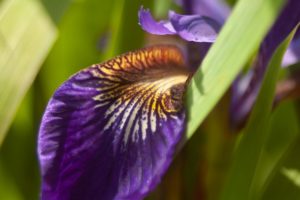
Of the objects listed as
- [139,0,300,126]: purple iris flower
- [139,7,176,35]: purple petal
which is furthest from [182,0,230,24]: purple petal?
[139,7,176,35]: purple petal


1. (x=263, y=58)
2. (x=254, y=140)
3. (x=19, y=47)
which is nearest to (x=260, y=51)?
(x=263, y=58)

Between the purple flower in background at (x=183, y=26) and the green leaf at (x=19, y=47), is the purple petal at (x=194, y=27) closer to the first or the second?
the purple flower in background at (x=183, y=26)

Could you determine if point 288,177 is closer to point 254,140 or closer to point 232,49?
point 254,140

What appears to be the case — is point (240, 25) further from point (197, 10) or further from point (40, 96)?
point (40, 96)

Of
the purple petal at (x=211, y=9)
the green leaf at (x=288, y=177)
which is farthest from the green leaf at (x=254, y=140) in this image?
the purple petal at (x=211, y=9)

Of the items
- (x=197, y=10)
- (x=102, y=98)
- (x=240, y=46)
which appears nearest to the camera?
(x=240, y=46)

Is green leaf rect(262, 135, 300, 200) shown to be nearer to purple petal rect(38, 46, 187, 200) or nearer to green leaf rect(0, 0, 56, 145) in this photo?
purple petal rect(38, 46, 187, 200)

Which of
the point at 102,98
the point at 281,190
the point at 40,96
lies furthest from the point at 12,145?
the point at 281,190

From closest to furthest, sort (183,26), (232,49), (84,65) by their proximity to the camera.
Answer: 1. (232,49)
2. (183,26)
3. (84,65)
